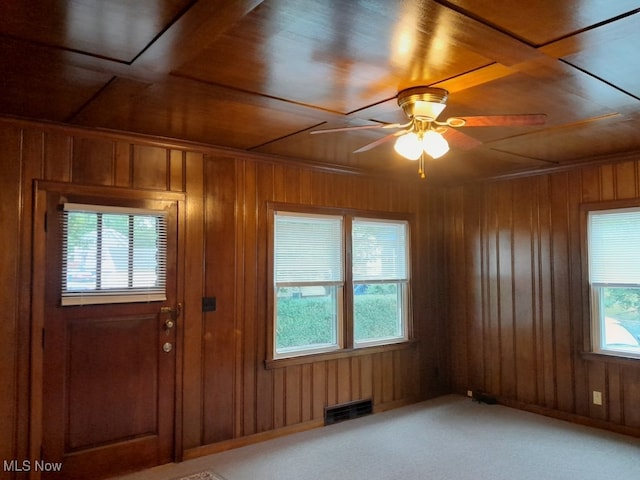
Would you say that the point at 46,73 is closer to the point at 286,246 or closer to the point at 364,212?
the point at 286,246

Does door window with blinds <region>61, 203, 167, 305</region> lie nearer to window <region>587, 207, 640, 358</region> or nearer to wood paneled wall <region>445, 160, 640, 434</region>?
wood paneled wall <region>445, 160, 640, 434</region>

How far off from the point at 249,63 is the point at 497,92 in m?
1.40

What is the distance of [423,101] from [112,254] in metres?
2.36

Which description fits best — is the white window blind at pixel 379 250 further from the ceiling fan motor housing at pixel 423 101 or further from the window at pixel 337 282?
the ceiling fan motor housing at pixel 423 101

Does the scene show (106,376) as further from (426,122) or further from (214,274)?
(426,122)

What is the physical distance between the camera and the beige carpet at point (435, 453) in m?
3.45

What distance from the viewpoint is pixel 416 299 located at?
17.7 feet

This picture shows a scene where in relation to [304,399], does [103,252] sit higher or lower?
higher

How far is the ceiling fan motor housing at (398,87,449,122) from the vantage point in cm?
261

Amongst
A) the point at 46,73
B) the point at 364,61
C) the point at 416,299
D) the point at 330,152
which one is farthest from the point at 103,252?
the point at 416,299

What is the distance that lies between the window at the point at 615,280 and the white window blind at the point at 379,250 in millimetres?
1831

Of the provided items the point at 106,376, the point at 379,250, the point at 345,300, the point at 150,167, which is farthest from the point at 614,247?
the point at 106,376

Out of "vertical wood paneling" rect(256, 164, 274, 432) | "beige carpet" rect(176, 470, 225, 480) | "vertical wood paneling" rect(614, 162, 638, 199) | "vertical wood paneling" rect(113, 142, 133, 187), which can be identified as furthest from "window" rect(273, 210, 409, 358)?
"vertical wood paneling" rect(614, 162, 638, 199)

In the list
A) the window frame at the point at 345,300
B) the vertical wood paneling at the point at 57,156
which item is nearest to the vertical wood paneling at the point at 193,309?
the window frame at the point at 345,300
